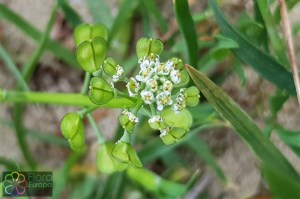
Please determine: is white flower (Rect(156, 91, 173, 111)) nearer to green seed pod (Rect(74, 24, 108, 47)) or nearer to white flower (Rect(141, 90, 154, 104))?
white flower (Rect(141, 90, 154, 104))

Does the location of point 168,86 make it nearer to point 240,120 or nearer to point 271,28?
point 240,120

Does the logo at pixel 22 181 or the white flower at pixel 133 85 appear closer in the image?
the white flower at pixel 133 85

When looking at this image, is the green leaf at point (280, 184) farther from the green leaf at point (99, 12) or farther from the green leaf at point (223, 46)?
the green leaf at point (99, 12)

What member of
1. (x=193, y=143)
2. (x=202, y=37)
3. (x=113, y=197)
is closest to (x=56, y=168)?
(x=113, y=197)

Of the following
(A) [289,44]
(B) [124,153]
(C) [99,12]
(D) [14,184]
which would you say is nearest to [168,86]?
(B) [124,153]

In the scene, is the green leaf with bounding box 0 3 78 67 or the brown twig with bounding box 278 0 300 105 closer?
the brown twig with bounding box 278 0 300 105

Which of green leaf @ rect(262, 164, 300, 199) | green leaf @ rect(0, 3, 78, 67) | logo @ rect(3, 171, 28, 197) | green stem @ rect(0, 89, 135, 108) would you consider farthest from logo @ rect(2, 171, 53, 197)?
green leaf @ rect(262, 164, 300, 199)

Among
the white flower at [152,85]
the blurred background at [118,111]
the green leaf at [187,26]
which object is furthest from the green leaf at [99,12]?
the white flower at [152,85]
